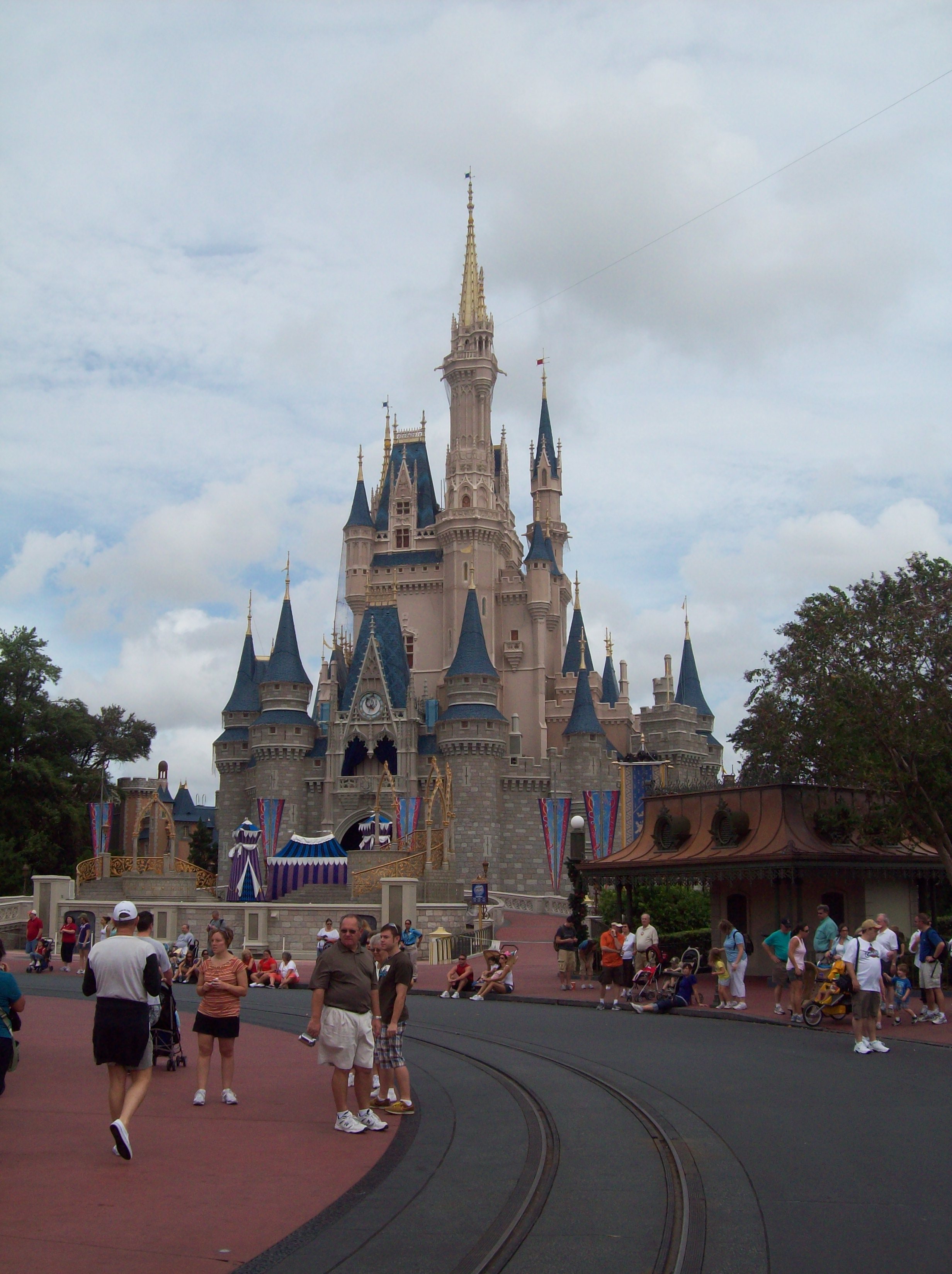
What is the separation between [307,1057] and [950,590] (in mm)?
16281

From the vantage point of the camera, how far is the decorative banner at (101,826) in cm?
4797

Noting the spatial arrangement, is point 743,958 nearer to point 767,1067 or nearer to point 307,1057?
point 767,1067

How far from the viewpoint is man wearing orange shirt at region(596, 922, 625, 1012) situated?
18.0 m

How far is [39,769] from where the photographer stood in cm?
5091

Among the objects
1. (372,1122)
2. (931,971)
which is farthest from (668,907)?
(372,1122)

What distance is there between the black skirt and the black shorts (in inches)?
73.1

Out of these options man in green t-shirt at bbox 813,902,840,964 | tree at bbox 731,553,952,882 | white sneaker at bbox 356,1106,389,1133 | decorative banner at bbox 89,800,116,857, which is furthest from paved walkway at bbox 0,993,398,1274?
decorative banner at bbox 89,800,116,857

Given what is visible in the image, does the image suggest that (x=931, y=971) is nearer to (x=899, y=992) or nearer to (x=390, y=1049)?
(x=899, y=992)

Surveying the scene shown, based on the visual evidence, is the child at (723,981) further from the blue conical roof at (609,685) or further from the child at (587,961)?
the blue conical roof at (609,685)

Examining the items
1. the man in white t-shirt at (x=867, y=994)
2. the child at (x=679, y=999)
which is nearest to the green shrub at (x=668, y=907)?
the child at (x=679, y=999)

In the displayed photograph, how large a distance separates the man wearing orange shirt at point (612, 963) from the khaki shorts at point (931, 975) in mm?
4384

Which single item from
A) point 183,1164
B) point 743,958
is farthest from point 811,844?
point 183,1164

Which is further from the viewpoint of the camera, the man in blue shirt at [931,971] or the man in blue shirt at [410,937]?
the man in blue shirt at [410,937]

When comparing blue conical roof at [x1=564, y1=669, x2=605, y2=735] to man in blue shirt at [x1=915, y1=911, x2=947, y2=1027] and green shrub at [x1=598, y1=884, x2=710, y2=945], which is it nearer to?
green shrub at [x1=598, y1=884, x2=710, y2=945]
